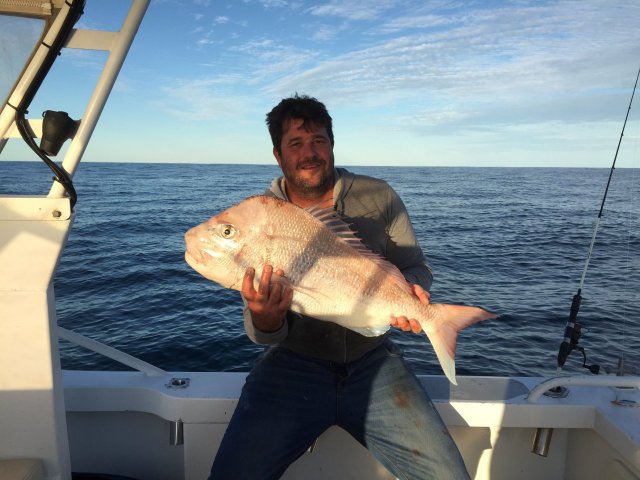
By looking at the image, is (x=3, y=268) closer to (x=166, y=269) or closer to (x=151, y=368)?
(x=151, y=368)

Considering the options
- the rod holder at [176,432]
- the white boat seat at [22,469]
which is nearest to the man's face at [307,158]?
the rod holder at [176,432]

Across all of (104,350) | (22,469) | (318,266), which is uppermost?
(318,266)

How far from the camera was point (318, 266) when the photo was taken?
2543mm

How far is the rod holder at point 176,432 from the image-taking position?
317 centimetres

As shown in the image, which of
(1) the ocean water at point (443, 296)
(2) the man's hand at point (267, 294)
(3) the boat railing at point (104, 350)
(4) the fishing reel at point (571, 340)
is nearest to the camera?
(2) the man's hand at point (267, 294)

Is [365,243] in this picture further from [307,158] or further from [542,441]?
[542,441]

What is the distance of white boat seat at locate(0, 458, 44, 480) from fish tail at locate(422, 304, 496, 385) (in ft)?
7.10

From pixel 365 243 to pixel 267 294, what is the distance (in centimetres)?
104

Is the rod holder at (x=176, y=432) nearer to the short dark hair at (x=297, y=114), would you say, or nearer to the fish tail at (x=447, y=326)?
the fish tail at (x=447, y=326)

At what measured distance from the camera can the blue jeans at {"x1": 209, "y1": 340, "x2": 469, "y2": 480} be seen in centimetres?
263

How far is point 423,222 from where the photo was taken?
2470 cm

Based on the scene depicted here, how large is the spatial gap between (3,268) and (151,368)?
56.8 inches

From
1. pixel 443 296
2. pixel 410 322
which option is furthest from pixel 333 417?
pixel 443 296

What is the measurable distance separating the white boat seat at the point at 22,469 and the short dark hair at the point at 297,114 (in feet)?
7.98
